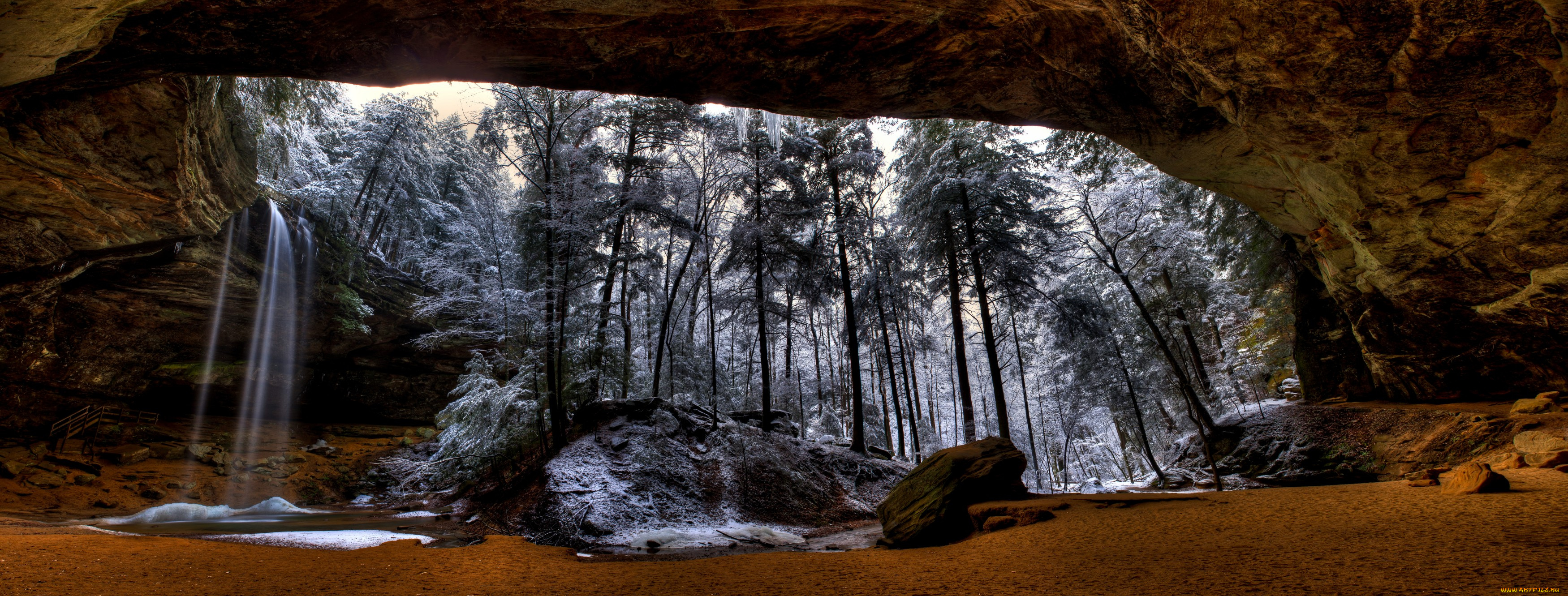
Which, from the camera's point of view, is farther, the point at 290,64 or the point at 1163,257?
the point at 1163,257

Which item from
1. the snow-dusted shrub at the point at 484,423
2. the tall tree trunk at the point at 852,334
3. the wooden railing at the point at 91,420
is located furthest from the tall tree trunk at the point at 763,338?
the wooden railing at the point at 91,420

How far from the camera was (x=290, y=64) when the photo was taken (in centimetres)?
454

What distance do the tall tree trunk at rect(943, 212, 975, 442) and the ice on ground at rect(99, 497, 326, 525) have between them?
14.3 meters

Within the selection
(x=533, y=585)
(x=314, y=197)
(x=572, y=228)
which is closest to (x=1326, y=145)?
(x=533, y=585)

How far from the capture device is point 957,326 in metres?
10.7

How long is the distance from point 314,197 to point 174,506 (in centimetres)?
1101

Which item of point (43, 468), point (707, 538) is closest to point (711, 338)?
point (707, 538)

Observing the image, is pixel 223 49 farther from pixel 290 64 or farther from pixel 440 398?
pixel 440 398

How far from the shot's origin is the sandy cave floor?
232 cm

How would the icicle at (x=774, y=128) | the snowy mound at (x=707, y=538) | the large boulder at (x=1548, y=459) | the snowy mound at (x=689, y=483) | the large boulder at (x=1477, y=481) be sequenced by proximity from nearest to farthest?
the large boulder at (x=1477, y=481)
the large boulder at (x=1548, y=459)
the snowy mound at (x=707, y=538)
the snowy mound at (x=689, y=483)
the icicle at (x=774, y=128)

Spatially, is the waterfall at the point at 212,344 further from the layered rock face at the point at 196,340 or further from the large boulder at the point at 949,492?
the large boulder at the point at 949,492

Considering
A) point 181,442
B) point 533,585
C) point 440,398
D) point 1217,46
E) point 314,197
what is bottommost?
point 533,585

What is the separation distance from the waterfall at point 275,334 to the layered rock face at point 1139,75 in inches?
334

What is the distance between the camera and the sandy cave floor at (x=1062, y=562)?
2.32m
